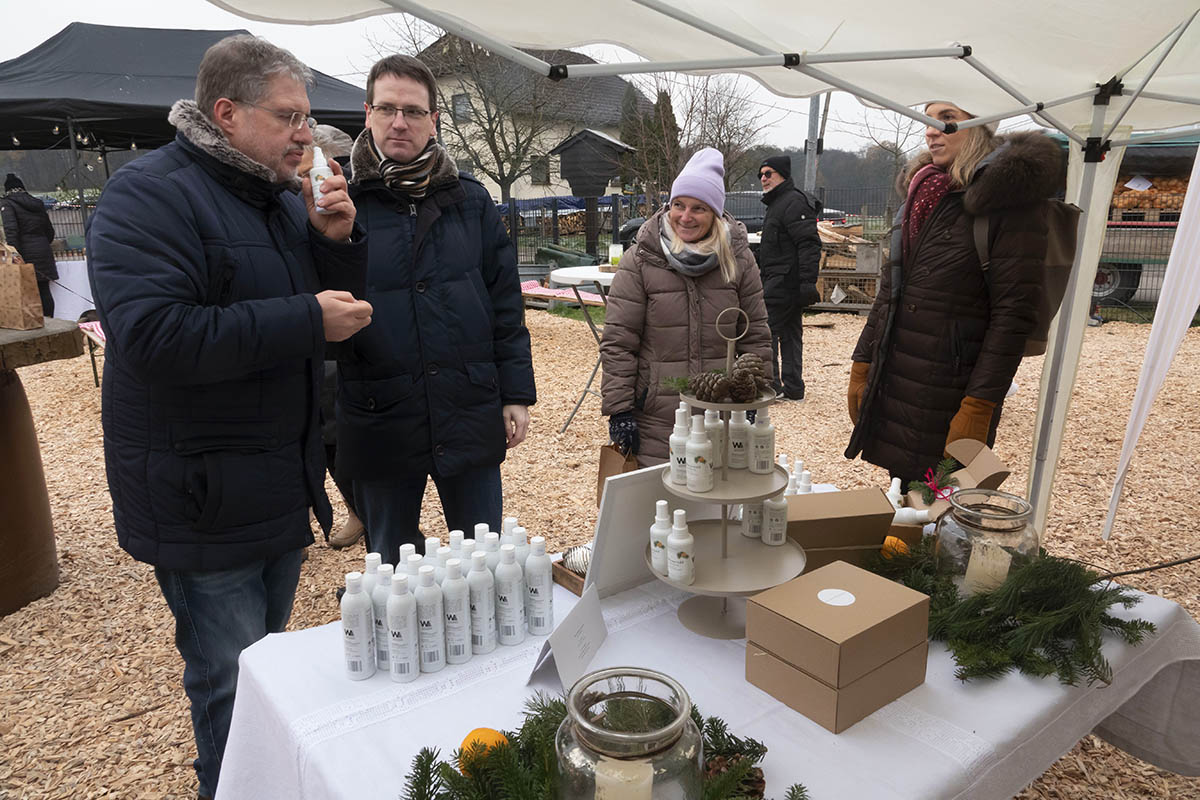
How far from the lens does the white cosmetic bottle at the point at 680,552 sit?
→ 58.4 inches

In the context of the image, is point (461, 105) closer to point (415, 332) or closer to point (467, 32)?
point (415, 332)

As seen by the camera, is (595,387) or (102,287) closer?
(102,287)

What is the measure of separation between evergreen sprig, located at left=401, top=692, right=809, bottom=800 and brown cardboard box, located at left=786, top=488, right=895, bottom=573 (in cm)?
60

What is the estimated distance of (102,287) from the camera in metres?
1.54

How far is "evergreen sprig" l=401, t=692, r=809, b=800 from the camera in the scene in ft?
3.33

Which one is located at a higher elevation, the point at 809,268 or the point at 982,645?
the point at 809,268

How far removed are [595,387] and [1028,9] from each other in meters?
5.18

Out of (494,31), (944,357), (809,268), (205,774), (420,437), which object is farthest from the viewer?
(809,268)

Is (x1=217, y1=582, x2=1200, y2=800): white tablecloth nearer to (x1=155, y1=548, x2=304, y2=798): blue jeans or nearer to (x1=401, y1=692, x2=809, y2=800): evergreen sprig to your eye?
(x1=401, y1=692, x2=809, y2=800): evergreen sprig

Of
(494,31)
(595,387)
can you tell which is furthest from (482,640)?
(595,387)

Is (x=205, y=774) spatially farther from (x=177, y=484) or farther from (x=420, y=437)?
(x=420, y=437)

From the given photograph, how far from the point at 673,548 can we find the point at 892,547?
0.59 m

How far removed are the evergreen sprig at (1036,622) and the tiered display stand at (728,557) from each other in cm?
31

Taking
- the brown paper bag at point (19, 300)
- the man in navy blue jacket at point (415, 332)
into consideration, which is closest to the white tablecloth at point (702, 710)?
the man in navy blue jacket at point (415, 332)
